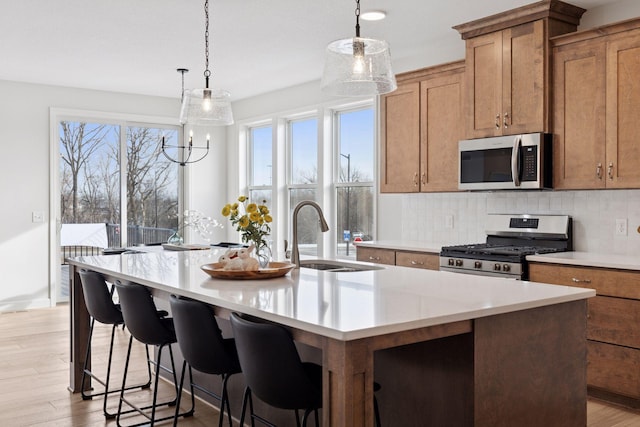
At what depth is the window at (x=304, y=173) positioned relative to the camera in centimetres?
680

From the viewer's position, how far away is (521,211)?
4.53m

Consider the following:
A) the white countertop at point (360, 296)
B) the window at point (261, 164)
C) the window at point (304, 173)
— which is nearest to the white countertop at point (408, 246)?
the white countertop at point (360, 296)

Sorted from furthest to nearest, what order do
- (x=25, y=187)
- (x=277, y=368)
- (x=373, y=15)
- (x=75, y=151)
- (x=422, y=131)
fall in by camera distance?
(x=75, y=151), (x=25, y=187), (x=422, y=131), (x=373, y=15), (x=277, y=368)

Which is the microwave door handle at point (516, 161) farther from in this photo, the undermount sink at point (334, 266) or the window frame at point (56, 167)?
the window frame at point (56, 167)

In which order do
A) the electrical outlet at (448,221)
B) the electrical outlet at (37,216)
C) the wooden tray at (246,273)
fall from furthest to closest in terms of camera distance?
the electrical outlet at (37,216)
the electrical outlet at (448,221)
the wooden tray at (246,273)

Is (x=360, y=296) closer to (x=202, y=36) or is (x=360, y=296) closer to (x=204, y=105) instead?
(x=204, y=105)

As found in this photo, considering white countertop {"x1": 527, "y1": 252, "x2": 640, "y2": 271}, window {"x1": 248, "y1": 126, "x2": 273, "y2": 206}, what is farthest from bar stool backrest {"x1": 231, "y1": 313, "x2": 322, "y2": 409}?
window {"x1": 248, "y1": 126, "x2": 273, "y2": 206}

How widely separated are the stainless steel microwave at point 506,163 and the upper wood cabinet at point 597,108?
0.11 meters

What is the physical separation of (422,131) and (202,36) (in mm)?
1920

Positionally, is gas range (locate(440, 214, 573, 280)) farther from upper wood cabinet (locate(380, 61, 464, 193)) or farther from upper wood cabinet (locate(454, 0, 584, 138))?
upper wood cabinet (locate(454, 0, 584, 138))

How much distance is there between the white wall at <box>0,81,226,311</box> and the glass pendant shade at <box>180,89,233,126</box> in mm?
3718

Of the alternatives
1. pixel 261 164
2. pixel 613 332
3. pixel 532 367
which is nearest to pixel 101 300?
pixel 532 367

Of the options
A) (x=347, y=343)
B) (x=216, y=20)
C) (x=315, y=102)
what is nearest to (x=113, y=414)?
(x=347, y=343)

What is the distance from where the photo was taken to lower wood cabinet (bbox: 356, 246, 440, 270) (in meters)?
4.55
